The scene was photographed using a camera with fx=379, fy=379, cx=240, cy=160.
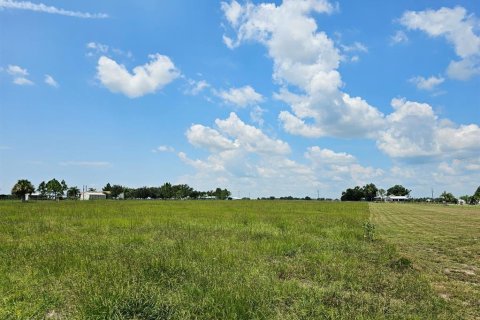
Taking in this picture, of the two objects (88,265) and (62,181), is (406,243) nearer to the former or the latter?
(88,265)

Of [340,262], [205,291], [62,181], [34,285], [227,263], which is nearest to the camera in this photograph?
[205,291]

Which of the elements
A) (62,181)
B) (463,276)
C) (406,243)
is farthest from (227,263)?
(62,181)

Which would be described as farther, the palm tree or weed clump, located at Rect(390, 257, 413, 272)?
the palm tree

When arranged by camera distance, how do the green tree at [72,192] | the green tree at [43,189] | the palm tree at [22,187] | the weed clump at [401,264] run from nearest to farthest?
the weed clump at [401,264]
the palm tree at [22,187]
the green tree at [43,189]
the green tree at [72,192]

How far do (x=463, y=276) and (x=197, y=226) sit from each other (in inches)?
554

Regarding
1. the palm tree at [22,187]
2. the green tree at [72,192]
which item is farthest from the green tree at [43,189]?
the palm tree at [22,187]

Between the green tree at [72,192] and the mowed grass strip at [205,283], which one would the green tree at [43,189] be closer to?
the green tree at [72,192]

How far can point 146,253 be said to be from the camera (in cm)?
1168

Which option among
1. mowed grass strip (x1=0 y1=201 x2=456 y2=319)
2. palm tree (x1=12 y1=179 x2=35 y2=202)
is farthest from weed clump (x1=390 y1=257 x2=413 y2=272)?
palm tree (x1=12 y1=179 x2=35 y2=202)

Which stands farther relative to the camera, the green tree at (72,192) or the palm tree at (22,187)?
the green tree at (72,192)

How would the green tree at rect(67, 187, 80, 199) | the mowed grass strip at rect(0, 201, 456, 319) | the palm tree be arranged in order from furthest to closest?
the green tree at rect(67, 187, 80, 199) → the palm tree → the mowed grass strip at rect(0, 201, 456, 319)

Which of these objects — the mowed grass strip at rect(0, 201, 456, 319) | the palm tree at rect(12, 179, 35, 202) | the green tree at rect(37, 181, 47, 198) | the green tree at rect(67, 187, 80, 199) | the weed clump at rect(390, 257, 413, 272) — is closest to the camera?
the mowed grass strip at rect(0, 201, 456, 319)

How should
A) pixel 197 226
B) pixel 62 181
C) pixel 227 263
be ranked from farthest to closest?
pixel 62 181
pixel 197 226
pixel 227 263

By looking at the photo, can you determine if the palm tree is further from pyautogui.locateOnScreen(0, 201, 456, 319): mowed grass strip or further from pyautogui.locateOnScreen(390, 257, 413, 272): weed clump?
pyautogui.locateOnScreen(390, 257, 413, 272): weed clump
